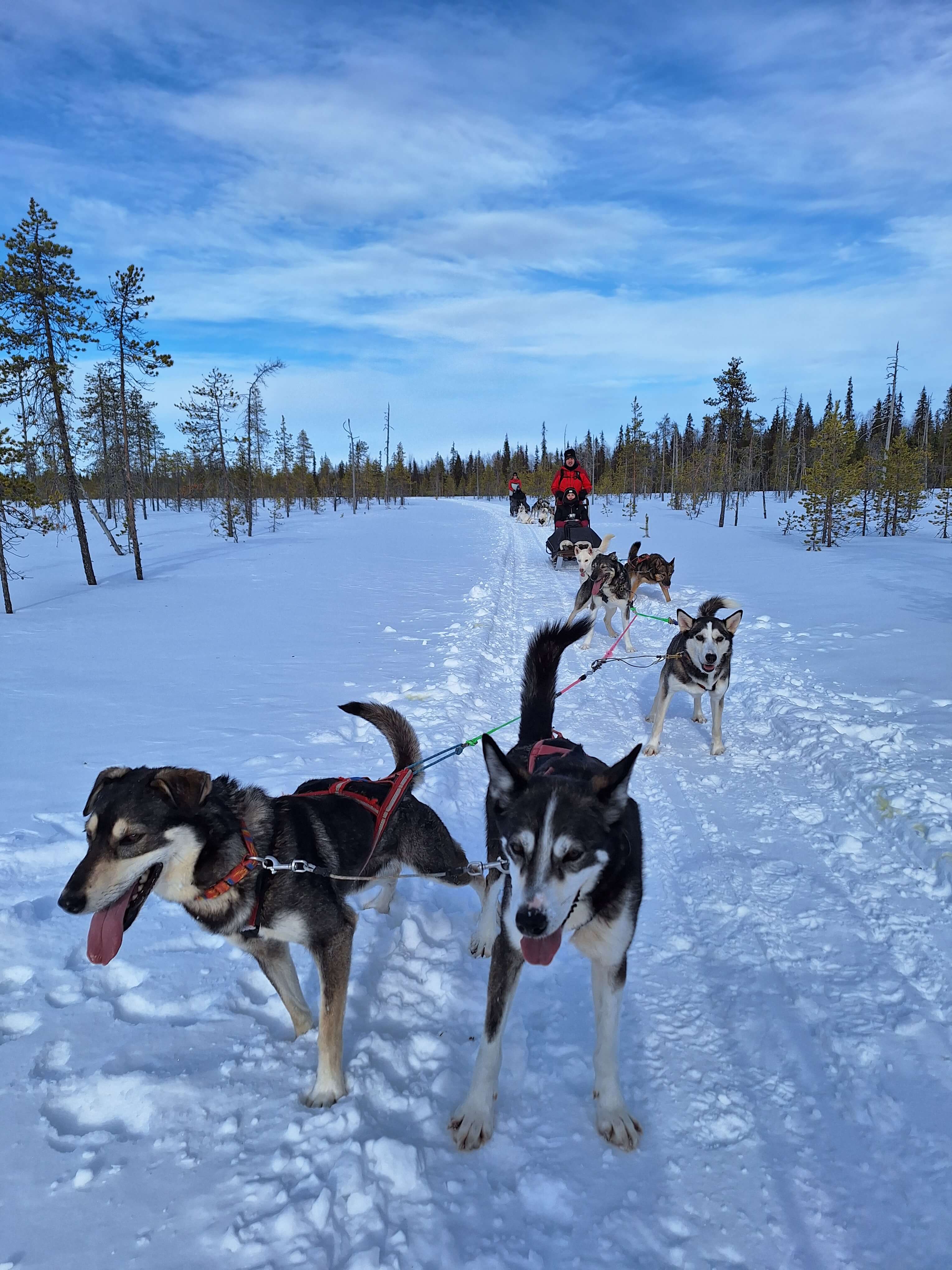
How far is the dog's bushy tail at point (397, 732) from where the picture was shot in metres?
3.11

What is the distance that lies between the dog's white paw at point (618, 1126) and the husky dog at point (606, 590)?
7454mm

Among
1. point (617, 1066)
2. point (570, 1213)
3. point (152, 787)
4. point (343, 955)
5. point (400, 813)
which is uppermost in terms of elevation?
point (152, 787)

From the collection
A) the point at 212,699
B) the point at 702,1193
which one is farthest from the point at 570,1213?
the point at 212,699

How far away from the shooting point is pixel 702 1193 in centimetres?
194

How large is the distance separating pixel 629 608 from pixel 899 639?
3515mm

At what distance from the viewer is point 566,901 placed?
200cm

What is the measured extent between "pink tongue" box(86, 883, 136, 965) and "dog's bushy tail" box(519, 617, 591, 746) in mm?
1959

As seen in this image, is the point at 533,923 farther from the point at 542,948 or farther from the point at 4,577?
the point at 4,577

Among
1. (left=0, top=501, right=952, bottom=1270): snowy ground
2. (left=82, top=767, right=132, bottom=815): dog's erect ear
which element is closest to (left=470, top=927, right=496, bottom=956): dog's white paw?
(left=0, top=501, right=952, bottom=1270): snowy ground

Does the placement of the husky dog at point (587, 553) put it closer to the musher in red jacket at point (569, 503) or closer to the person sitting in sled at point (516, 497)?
the musher in red jacket at point (569, 503)

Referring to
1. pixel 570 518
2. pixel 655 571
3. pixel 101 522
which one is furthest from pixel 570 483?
pixel 101 522

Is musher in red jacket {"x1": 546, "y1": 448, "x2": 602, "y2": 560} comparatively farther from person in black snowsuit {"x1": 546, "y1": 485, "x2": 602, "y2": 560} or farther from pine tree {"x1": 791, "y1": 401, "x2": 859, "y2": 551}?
pine tree {"x1": 791, "y1": 401, "x2": 859, "y2": 551}

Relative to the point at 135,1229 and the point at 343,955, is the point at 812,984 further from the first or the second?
the point at 135,1229

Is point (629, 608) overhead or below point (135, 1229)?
overhead
